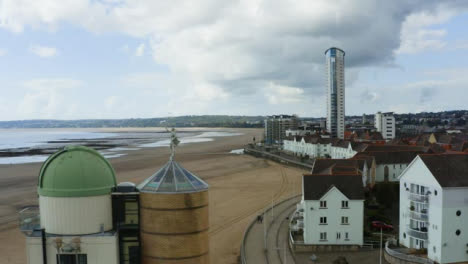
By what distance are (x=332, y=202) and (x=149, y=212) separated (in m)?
18.3

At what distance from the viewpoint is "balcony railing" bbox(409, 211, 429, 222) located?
2415cm

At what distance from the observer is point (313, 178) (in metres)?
28.2

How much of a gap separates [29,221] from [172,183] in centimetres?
514

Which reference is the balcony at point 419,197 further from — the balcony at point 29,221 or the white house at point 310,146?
the white house at point 310,146

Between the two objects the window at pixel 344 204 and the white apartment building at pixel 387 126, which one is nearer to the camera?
the window at pixel 344 204

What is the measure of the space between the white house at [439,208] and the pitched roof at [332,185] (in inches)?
137

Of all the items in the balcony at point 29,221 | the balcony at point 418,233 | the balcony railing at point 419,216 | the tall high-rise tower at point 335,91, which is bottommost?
the balcony at point 418,233

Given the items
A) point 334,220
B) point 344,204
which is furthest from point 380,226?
point 334,220

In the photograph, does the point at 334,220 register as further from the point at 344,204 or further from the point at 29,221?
the point at 29,221

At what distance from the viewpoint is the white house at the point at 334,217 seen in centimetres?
2727

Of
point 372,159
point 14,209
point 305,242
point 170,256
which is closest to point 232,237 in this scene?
point 305,242

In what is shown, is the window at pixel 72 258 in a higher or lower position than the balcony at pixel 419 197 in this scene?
higher

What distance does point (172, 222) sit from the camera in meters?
12.0

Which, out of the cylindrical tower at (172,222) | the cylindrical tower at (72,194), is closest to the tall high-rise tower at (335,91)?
the cylindrical tower at (172,222)
